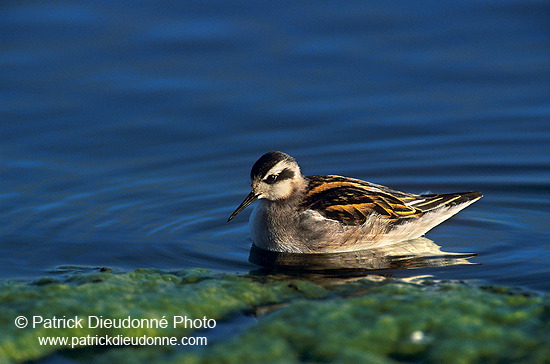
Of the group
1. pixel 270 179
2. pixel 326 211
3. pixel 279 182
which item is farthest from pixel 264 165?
pixel 326 211

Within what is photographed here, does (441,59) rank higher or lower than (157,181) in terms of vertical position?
higher

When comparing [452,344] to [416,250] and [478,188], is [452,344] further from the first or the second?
[478,188]

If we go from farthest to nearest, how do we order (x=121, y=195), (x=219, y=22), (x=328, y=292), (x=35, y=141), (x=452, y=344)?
(x=219, y=22) → (x=35, y=141) → (x=121, y=195) → (x=328, y=292) → (x=452, y=344)

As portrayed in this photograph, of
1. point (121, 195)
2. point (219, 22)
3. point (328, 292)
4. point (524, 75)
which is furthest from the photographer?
point (219, 22)

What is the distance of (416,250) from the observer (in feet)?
39.5

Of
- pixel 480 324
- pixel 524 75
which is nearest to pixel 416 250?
pixel 480 324

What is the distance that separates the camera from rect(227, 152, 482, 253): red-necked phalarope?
12102 mm

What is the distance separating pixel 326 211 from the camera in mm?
12180

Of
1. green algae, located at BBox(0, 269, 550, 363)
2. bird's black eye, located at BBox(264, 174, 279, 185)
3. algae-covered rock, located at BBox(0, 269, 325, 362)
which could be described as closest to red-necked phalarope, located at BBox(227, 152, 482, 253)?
bird's black eye, located at BBox(264, 174, 279, 185)

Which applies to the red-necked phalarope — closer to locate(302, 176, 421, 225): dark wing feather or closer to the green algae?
locate(302, 176, 421, 225): dark wing feather

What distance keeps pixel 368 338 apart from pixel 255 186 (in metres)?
4.52

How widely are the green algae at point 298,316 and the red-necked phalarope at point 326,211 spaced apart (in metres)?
1.79

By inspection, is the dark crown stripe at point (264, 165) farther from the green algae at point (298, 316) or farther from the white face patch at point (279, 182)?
the green algae at point (298, 316)

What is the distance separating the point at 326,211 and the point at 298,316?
377cm
